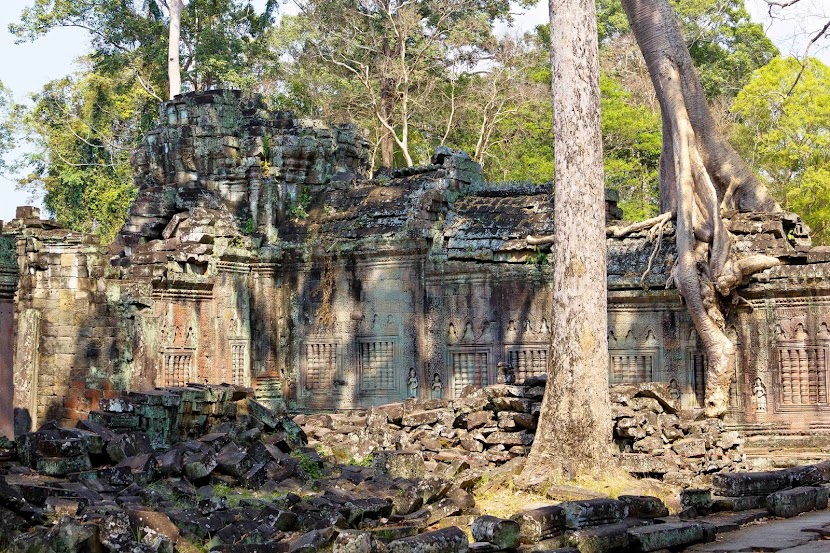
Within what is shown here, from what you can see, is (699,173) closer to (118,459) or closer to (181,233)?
(181,233)

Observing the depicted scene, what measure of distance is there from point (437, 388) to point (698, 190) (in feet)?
15.5

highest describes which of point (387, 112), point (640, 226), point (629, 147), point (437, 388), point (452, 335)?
point (387, 112)

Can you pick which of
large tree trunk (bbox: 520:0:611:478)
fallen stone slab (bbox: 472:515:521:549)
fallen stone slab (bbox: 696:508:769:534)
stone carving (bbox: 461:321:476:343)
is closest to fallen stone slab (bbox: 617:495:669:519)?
fallen stone slab (bbox: 696:508:769:534)

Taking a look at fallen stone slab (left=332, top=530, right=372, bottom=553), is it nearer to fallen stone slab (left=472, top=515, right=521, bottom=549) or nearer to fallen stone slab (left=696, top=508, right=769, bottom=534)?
fallen stone slab (left=472, top=515, right=521, bottom=549)

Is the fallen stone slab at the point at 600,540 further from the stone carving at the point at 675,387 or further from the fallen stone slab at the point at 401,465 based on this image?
the stone carving at the point at 675,387

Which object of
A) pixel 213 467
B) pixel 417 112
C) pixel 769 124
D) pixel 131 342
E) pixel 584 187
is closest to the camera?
pixel 213 467

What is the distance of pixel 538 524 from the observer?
783cm

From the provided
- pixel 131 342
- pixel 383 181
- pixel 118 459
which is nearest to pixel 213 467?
pixel 118 459

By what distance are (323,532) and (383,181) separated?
11485 mm

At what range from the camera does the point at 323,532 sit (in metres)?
7.78

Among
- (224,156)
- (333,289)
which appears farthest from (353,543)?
(224,156)

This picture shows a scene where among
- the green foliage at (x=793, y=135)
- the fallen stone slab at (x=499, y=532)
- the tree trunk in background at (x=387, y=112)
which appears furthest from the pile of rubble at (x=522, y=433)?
the tree trunk in background at (x=387, y=112)

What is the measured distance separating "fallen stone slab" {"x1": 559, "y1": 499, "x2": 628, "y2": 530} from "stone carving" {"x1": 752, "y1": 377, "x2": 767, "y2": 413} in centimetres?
693

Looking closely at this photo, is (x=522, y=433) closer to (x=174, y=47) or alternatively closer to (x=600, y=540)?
(x=600, y=540)
